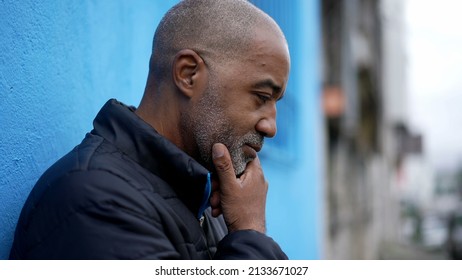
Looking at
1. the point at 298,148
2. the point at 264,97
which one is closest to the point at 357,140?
the point at 298,148

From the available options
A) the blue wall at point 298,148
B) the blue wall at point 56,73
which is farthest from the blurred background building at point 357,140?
the blue wall at point 56,73

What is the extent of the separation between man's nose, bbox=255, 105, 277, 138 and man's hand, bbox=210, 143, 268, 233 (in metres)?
0.13

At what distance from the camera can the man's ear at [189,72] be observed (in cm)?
182

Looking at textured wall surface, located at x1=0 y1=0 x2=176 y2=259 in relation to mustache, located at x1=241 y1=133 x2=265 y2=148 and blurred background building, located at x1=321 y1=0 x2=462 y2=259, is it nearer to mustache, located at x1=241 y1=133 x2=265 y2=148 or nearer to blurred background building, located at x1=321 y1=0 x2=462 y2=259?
mustache, located at x1=241 y1=133 x2=265 y2=148

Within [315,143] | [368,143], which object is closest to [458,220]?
[368,143]

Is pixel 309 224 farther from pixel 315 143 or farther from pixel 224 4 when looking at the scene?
pixel 224 4

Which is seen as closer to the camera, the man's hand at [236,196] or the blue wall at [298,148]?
the man's hand at [236,196]

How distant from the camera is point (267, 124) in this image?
1.84 metres

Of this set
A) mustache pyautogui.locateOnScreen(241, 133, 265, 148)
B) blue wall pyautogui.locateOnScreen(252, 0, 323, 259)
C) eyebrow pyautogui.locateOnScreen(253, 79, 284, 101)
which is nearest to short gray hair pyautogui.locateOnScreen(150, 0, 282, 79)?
eyebrow pyautogui.locateOnScreen(253, 79, 284, 101)

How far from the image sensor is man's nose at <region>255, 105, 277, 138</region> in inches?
72.3

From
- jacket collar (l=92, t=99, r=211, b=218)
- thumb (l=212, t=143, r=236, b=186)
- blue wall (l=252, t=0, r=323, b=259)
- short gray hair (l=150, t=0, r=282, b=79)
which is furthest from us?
blue wall (l=252, t=0, r=323, b=259)

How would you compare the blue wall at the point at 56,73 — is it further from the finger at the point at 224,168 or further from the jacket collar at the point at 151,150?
the finger at the point at 224,168

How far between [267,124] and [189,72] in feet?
0.96

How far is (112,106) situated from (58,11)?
564 millimetres
